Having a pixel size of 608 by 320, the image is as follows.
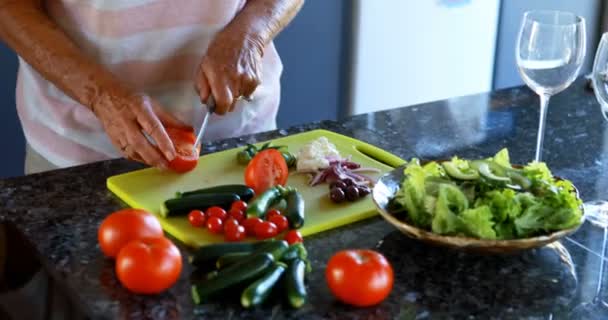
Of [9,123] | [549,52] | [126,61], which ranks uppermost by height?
[549,52]

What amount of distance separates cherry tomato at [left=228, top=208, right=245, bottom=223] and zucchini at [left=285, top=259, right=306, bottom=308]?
17 cm

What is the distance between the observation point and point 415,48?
10.0ft

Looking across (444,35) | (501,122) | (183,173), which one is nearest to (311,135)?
(183,173)

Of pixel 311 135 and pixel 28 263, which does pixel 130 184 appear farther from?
pixel 311 135

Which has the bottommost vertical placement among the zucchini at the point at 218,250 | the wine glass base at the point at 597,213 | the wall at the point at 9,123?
the wall at the point at 9,123

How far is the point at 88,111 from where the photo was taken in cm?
161

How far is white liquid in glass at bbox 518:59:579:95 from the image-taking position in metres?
1.29

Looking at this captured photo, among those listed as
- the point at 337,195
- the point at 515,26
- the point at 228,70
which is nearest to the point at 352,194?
the point at 337,195

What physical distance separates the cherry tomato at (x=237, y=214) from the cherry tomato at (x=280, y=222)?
42 millimetres

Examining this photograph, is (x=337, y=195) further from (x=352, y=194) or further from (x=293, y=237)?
(x=293, y=237)

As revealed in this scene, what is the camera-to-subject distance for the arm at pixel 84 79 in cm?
138

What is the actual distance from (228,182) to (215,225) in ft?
0.73

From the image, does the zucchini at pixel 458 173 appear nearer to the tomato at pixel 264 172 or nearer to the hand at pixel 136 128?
the tomato at pixel 264 172

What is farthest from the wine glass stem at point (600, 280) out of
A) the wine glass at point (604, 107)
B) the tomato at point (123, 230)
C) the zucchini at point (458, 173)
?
the tomato at point (123, 230)
